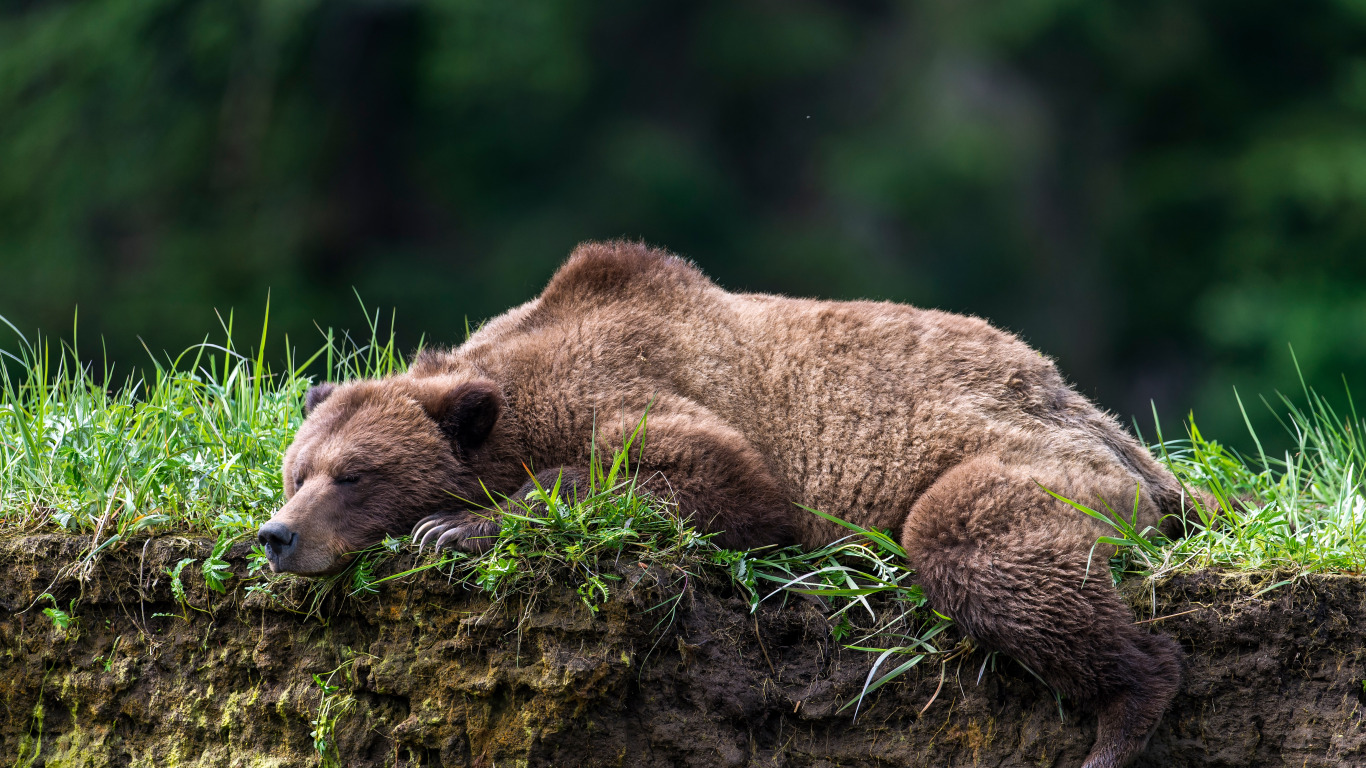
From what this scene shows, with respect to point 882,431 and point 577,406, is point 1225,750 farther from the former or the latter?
point 577,406

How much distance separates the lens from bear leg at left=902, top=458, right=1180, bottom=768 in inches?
126

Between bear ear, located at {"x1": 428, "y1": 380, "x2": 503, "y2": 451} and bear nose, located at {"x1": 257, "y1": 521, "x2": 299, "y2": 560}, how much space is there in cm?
64

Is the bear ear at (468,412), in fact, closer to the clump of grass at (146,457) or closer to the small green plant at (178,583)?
the clump of grass at (146,457)

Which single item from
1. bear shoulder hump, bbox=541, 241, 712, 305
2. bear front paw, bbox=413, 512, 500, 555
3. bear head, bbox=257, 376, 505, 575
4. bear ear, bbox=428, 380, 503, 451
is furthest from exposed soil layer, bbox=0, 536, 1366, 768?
bear shoulder hump, bbox=541, 241, 712, 305

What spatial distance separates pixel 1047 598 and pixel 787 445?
1019mm

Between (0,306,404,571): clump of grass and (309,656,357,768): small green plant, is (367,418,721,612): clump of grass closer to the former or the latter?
(309,656,357,768): small green plant

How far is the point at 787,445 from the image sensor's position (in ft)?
12.8

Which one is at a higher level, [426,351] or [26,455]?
[426,351]

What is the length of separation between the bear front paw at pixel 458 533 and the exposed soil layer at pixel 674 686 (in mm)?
109

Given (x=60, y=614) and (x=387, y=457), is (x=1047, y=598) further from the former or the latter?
(x=60, y=614)

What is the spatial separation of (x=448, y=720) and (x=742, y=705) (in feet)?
2.80

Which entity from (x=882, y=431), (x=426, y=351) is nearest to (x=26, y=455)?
(x=426, y=351)

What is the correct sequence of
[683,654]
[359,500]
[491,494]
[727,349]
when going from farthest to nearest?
[727,349]
[491,494]
[359,500]
[683,654]

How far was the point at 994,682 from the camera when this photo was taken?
3340mm
